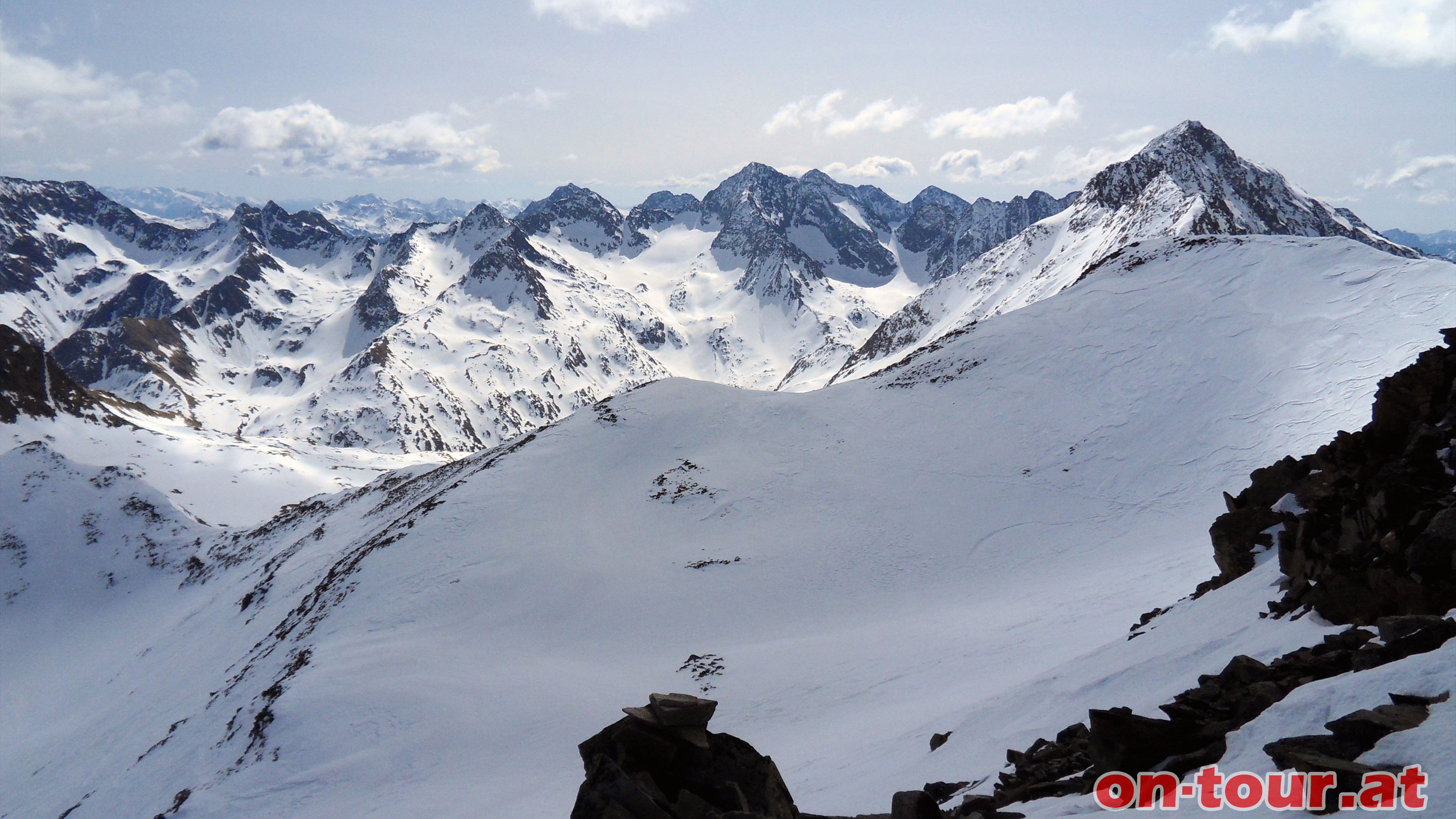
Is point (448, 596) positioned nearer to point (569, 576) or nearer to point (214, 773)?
point (569, 576)

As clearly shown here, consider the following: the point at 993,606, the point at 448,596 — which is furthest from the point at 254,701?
the point at 993,606

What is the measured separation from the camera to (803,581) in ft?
87.6

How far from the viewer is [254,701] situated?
2288 centimetres

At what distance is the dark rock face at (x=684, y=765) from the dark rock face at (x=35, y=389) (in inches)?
4862

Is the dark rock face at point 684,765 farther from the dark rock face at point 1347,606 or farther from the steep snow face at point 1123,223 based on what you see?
the steep snow face at point 1123,223

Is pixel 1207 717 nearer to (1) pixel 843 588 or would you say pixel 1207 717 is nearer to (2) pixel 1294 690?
(2) pixel 1294 690

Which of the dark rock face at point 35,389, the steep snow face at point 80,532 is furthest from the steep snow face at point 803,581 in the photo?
the dark rock face at point 35,389

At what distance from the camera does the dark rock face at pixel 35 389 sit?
301 ft

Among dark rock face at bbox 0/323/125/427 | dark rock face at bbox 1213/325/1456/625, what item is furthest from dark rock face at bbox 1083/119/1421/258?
dark rock face at bbox 0/323/125/427

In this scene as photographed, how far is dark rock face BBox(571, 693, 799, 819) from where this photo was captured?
7.79 metres

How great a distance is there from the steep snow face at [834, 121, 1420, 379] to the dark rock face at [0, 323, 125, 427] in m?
125

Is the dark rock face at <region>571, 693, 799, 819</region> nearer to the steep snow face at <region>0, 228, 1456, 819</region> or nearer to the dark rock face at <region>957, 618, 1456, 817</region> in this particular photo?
the dark rock face at <region>957, 618, 1456, 817</region>

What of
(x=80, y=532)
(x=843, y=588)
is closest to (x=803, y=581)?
(x=843, y=588)

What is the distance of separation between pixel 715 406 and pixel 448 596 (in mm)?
20037
